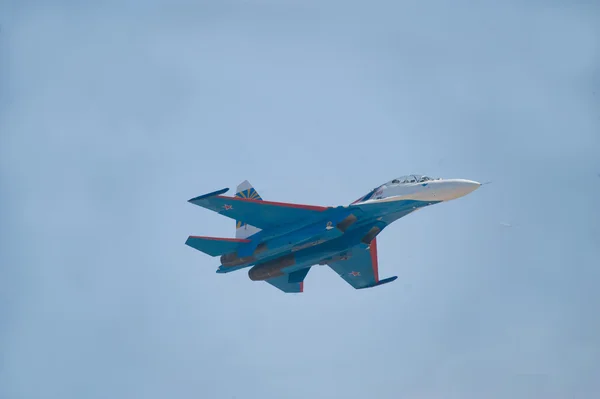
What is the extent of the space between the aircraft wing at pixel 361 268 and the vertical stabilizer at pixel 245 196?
21.7 ft

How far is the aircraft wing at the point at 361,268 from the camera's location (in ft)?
204

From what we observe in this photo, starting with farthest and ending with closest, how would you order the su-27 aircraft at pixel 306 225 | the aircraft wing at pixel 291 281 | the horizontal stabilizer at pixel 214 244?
the aircraft wing at pixel 291 281, the horizontal stabilizer at pixel 214 244, the su-27 aircraft at pixel 306 225

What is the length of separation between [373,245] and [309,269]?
4.94 metres

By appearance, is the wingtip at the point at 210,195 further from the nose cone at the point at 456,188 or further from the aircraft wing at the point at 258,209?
the nose cone at the point at 456,188

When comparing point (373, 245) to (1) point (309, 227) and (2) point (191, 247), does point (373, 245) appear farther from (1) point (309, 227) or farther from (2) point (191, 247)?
(2) point (191, 247)

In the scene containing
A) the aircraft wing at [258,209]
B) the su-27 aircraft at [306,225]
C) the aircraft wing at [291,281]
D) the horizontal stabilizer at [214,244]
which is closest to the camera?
the su-27 aircraft at [306,225]

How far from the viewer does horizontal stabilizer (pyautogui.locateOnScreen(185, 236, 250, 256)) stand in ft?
187

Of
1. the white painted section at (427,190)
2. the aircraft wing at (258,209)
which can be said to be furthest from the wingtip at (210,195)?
the white painted section at (427,190)

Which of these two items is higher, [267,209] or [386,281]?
[267,209]

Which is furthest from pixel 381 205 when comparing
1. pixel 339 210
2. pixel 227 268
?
pixel 227 268

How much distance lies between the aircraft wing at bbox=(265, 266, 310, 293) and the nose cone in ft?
41.0

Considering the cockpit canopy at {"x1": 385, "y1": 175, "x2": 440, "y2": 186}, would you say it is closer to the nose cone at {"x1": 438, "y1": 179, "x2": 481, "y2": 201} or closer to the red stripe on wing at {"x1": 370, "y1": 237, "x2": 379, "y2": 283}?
the nose cone at {"x1": 438, "y1": 179, "x2": 481, "y2": 201}

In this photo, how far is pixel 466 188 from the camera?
54.1 m

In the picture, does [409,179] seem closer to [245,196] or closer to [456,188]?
[456,188]
